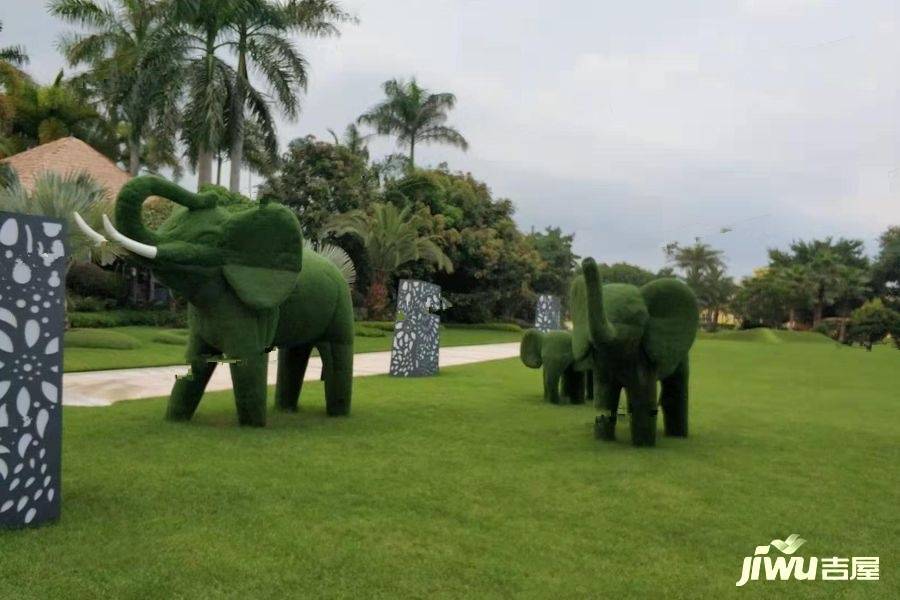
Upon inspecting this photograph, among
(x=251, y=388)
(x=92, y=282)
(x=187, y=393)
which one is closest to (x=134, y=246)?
(x=251, y=388)

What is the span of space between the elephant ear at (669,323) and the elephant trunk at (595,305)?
72 cm

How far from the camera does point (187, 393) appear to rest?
25.3 ft

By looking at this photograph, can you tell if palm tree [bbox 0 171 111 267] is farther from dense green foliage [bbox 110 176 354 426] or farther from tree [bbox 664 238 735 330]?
tree [bbox 664 238 735 330]

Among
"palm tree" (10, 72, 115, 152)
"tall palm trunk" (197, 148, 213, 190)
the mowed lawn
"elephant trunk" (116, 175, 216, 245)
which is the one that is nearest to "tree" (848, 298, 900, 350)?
"tall palm trunk" (197, 148, 213, 190)

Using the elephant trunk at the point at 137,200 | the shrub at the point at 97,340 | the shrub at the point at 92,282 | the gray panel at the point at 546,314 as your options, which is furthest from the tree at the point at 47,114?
the elephant trunk at the point at 137,200

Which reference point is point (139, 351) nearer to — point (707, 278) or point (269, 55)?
point (269, 55)

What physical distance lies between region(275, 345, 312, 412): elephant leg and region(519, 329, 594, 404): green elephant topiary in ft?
11.5

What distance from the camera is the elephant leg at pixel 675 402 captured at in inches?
310

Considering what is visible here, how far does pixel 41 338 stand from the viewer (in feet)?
13.5

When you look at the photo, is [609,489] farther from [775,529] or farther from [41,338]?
[41,338]

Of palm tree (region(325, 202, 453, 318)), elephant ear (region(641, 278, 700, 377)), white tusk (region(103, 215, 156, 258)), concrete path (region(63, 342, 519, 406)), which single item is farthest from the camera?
palm tree (region(325, 202, 453, 318))

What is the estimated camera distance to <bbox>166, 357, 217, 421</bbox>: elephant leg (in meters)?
7.61

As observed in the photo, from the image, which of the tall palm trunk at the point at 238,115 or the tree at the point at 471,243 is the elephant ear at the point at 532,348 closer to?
the tall palm trunk at the point at 238,115

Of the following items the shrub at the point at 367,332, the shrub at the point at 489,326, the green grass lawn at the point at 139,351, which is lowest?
the green grass lawn at the point at 139,351
